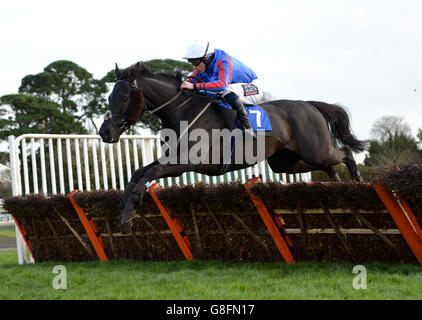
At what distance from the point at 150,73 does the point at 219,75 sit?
723 millimetres

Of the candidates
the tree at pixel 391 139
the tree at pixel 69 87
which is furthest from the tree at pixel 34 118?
the tree at pixel 391 139

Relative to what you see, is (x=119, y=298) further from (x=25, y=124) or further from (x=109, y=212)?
(x=25, y=124)

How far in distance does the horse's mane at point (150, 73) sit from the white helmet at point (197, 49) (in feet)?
1.37

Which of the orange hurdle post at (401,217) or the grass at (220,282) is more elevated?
the orange hurdle post at (401,217)

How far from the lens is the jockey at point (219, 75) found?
5160mm

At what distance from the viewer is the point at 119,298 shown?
12.3 feet

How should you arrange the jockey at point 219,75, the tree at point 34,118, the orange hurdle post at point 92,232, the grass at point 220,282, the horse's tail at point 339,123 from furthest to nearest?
the tree at point 34,118
the horse's tail at point 339,123
the orange hurdle post at point 92,232
the jockey at point 219,75
the grass at point 220,282

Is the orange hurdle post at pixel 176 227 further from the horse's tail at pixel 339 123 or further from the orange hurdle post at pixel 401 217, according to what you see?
the horse's tail at pixel 339 123

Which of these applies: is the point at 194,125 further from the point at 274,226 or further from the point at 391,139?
the point at 391,139

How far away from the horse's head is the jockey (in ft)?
1.58

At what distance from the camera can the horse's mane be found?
16.9 ft

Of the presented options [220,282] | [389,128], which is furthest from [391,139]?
[220,282]

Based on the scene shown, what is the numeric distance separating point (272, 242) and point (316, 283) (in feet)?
3.55
